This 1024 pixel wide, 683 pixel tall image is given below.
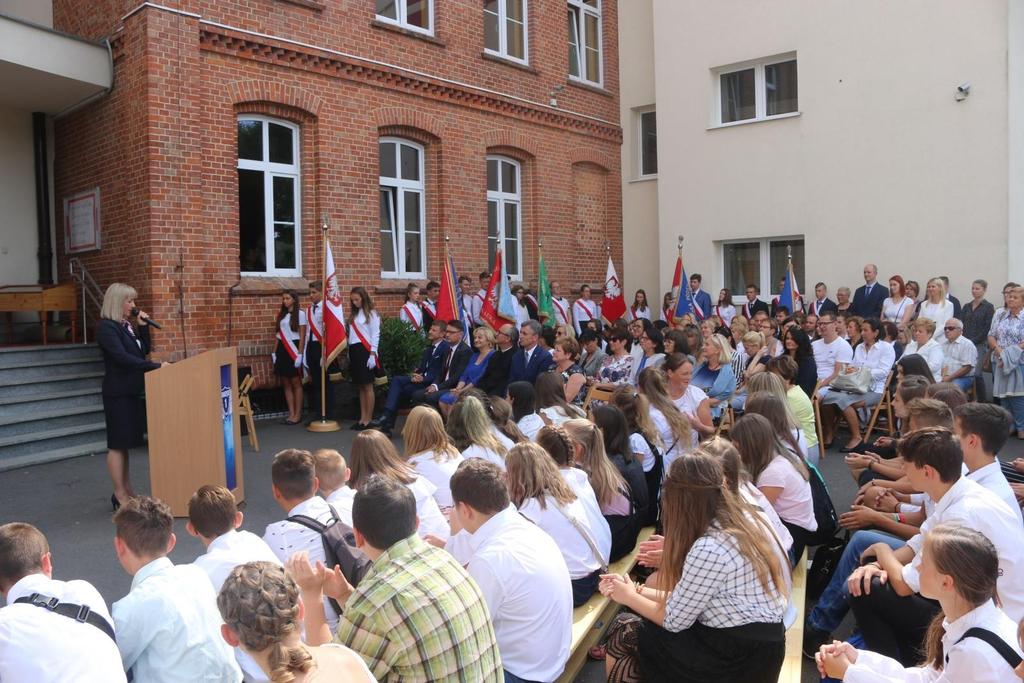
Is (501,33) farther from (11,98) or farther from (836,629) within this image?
(836,629)

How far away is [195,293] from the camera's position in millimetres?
10914

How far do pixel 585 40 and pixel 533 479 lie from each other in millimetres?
15122

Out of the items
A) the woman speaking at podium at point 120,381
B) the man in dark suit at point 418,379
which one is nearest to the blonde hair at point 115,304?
the woman speaking at podium at point 120,381

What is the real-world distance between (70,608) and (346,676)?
3.52ft

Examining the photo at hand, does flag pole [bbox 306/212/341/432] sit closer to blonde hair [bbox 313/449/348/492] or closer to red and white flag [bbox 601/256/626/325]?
red and white flag [bbox 601/256/626/325]

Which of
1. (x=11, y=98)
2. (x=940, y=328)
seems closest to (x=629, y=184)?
(x=940, y=328)

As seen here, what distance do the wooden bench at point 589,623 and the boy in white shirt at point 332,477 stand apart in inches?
50.5

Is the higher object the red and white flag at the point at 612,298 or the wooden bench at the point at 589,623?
the red and white flag at the point at 612,298

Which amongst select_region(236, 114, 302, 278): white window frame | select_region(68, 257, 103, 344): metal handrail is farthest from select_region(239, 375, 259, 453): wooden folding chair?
select_region(68, 257, 103, 344): metal handrail

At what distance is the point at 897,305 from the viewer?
43.3 ft

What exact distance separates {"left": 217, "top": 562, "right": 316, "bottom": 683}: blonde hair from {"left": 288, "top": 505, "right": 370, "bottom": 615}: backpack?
118cm

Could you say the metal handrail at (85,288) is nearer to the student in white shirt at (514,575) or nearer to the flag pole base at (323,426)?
the flag pole base at (323,426)

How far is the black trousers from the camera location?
388 cm

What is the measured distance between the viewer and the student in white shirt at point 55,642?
2.49m
